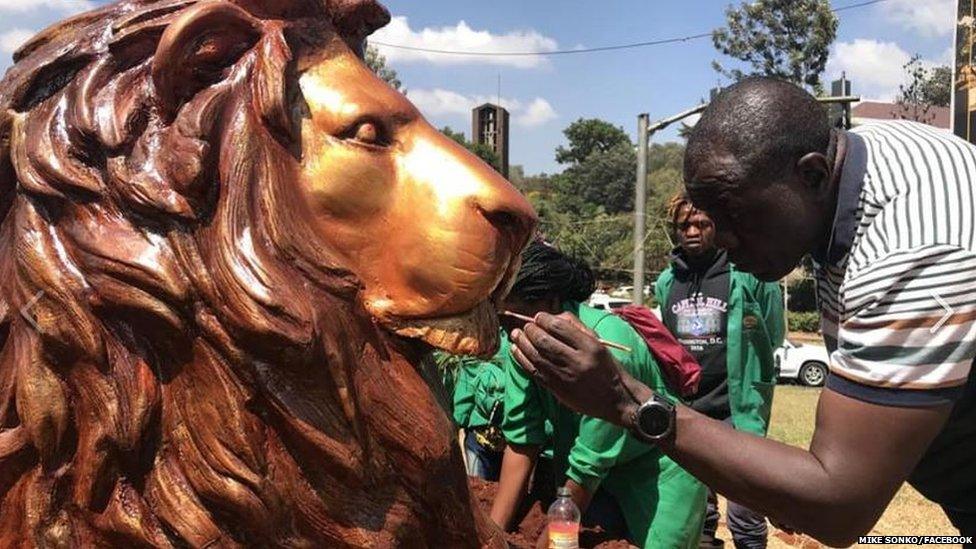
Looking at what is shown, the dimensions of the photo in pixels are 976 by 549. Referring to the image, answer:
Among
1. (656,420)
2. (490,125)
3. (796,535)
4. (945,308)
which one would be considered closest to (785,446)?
(656,420)

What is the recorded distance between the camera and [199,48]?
40.8 inches

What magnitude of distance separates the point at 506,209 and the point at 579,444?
1459 mm

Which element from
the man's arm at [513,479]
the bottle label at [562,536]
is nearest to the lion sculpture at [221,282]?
the bottle label at [562,536]

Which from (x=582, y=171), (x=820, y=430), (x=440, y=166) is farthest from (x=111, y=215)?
(x=582, y=171)

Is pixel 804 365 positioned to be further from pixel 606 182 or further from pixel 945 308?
pixel 606 182

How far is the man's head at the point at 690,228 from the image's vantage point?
4.31 meters

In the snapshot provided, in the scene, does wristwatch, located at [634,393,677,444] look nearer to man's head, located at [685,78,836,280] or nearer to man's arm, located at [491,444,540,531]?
man's head, located at [685,78,836,280]

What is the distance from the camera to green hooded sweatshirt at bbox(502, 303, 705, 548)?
2521 mm

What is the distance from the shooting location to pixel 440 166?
1.09m

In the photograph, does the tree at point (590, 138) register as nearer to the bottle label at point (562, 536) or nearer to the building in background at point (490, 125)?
the building in background at point (490, 125)

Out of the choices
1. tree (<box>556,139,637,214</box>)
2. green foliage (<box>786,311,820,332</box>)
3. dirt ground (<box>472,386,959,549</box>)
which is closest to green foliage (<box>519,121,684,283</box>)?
tree (<box>556,139,637,214</box>)

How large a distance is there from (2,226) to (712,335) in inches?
145

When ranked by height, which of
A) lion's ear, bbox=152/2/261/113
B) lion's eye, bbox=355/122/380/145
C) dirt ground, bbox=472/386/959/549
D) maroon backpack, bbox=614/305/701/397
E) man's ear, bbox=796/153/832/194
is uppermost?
lion's ear, bbox=152/2/261/113

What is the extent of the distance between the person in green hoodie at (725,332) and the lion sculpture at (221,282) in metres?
3.20
